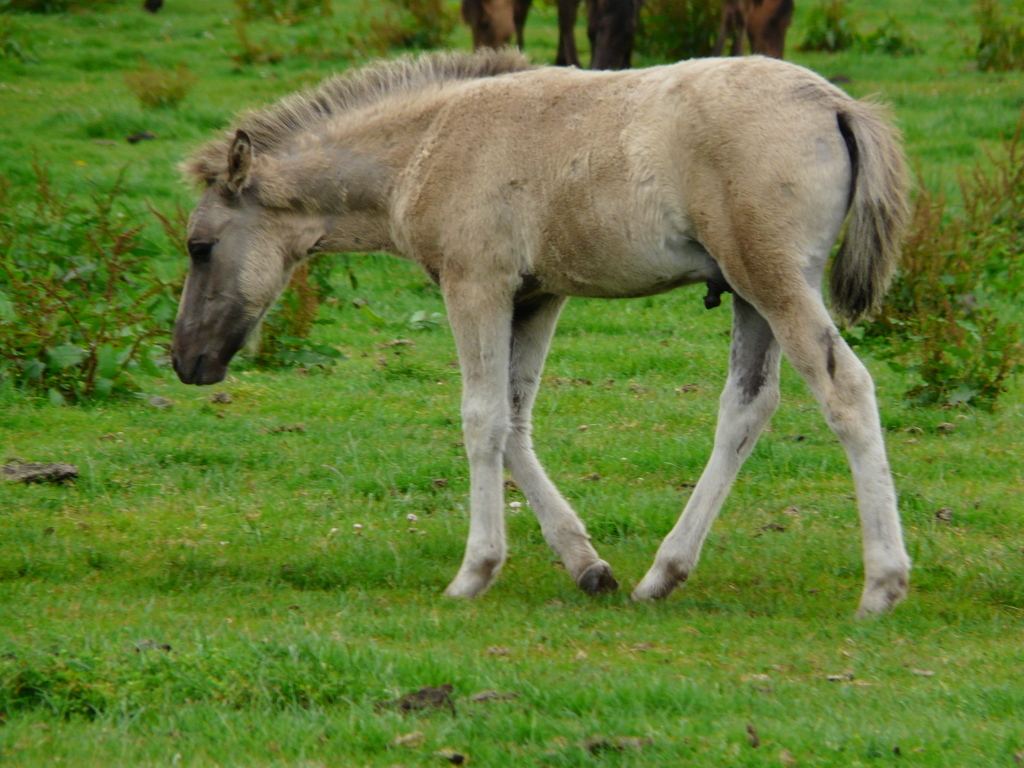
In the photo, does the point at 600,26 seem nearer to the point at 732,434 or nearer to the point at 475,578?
the point at 732,434

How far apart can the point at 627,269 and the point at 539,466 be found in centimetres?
107

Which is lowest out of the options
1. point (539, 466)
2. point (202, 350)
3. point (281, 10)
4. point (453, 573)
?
point (453, 573)

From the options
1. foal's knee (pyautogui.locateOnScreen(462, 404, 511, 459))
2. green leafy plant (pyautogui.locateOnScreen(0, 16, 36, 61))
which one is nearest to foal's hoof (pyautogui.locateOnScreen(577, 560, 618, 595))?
foal's knee (pyautogui.locateOnScreen(462, 404, 511, 459))

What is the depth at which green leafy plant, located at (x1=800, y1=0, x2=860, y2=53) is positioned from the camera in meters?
17.4

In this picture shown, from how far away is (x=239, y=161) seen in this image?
17.2 ft

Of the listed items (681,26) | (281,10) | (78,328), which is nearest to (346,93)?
(78,328)

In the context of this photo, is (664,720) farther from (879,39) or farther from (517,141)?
(879,39)

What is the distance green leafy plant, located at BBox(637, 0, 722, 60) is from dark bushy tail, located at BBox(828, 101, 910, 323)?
11.7 m

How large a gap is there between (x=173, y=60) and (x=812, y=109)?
1428 centimetres

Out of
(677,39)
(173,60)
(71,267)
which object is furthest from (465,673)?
(173,60)

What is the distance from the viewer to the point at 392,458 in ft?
22.0

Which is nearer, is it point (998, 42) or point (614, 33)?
point (614, 33)

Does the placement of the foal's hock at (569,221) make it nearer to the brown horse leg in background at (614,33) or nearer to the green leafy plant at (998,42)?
the brown horse leg in background at (614,33)

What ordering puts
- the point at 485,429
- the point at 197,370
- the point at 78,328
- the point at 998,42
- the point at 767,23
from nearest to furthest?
the point at 485,429, the point at 197,370, the point at 78,328, the point at 767,23, the point at 998,42
